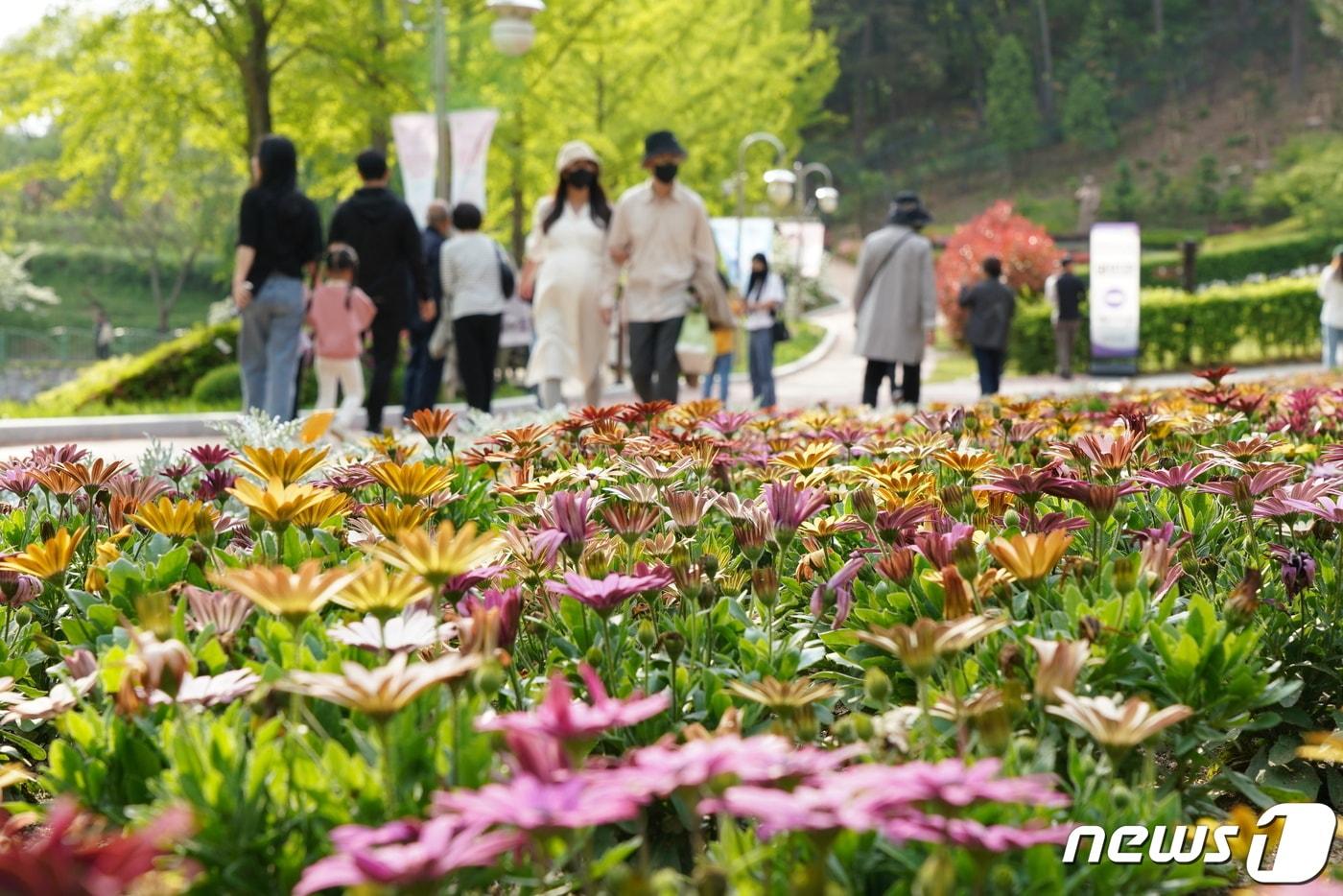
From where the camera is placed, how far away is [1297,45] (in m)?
69.1

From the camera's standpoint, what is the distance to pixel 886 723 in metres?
1.38

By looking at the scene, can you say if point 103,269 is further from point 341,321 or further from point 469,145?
point 341,321

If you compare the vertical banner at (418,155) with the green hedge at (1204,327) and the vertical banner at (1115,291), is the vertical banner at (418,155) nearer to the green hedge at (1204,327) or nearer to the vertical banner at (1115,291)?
the vertical banner at (1115,291)

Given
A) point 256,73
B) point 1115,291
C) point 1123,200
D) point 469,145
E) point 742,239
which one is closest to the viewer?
point 469,145

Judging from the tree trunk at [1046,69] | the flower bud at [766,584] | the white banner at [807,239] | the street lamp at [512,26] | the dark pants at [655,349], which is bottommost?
the flower bud at [766,584]

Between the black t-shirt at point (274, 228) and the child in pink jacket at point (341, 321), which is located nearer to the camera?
the black t-shirt at point (274, 228)

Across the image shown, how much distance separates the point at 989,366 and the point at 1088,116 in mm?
57488

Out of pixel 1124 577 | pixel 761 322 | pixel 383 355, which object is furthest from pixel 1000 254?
pixel 1124 577

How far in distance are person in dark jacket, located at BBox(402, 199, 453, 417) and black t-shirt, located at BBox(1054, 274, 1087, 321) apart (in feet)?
39.0

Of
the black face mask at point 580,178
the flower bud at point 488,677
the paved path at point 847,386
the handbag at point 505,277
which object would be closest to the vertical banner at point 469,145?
the paved path at point 847,386

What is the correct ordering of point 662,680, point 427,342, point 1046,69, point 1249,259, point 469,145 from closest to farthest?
point 662,680
point 427,342
point 469,145
point 1249,259
point 1046,69

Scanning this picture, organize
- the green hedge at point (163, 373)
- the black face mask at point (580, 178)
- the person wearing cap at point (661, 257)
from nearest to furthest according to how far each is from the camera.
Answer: the person wearing cap at point (661, 257), the black face mask at point (580, 178), the green hedge at point (163, 373)

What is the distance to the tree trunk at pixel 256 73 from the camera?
53.9ft

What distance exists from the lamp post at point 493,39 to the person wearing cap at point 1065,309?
33.3 ft
